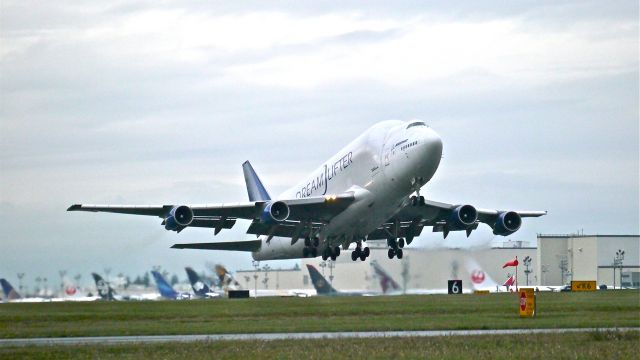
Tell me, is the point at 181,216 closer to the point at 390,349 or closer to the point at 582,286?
the point at 390,349

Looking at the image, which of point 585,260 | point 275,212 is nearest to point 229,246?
point 275,212

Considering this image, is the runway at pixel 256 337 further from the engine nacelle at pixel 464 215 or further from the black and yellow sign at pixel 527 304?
the engine nacelle at pixel 464 215

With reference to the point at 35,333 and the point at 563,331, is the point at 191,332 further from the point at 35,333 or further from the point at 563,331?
the point at 563,331

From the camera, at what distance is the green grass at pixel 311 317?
48656 millimetres

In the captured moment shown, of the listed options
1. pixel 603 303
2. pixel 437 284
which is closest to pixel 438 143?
pixel 603 303

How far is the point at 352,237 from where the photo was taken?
221ft

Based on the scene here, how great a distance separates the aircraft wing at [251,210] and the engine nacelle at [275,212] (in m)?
0.23

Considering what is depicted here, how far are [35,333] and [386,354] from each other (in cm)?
2182

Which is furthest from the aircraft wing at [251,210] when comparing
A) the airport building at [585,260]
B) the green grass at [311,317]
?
the airport building at [585,260]

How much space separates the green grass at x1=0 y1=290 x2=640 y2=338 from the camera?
4866cm

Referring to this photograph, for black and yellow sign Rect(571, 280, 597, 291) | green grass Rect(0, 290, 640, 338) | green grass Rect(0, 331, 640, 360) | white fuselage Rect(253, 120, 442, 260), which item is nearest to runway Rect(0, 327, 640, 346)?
green grass Rect(0, 331, 640, 360)

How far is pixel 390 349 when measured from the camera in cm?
3409

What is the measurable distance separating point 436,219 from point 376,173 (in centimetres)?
1107

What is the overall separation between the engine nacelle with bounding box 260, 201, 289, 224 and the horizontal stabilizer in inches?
635
